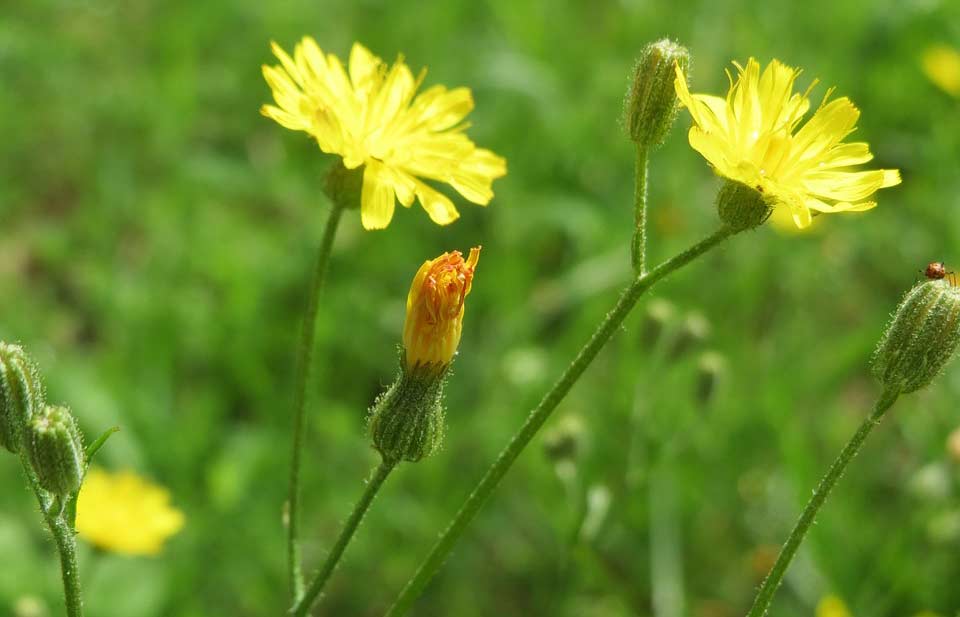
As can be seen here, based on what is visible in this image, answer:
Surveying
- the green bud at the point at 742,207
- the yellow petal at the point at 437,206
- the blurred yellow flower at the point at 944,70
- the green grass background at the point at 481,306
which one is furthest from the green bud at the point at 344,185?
the blurred yellow flower at the point at 944,70

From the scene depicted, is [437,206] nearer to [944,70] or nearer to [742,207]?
[742,207]

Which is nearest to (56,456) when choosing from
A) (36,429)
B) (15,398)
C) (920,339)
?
(36,429)

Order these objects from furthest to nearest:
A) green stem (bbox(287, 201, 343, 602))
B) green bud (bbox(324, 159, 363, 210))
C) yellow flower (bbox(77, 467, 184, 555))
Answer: yellow flower (bbox(77, 467, 184, 555)), green bud (bbox(324, 159, 363, 210)), green stem (bbox(287, 201, 343, 602))

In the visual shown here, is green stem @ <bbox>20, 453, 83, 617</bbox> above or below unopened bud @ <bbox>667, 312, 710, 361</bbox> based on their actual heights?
below

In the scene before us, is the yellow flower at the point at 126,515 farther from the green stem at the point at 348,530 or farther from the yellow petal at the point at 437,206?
the yellow petal at the point at 437,206

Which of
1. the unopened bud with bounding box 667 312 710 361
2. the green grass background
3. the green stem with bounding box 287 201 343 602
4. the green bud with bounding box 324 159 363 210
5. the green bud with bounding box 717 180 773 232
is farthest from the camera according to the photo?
the green grass background

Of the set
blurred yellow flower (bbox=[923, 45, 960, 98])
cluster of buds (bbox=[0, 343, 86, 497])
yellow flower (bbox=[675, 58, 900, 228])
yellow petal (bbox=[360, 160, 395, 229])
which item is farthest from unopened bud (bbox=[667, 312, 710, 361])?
blurred yellow flower (bbox=[923, 45, 960, 98])

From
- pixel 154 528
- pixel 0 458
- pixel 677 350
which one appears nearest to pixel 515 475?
pixel 677 350

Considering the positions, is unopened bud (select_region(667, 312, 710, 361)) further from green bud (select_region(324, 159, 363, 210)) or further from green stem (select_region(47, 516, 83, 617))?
green stem (select_region(47, 516, 83, 617))

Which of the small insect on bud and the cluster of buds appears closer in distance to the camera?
the cluster of buds

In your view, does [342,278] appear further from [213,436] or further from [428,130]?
[428,130]
